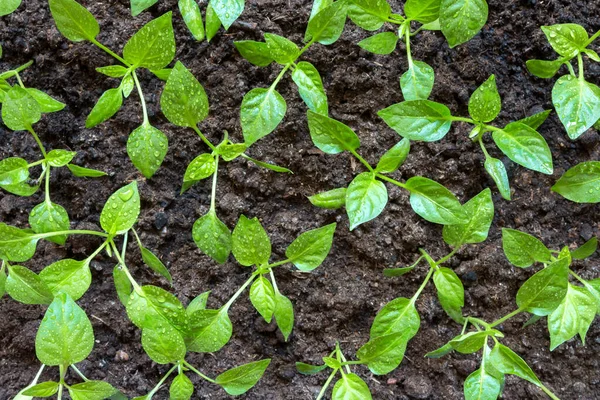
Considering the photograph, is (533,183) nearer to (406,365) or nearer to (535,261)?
(535,261)

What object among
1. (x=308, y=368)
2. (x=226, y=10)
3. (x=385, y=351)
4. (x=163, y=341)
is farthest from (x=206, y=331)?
(x=226, y=10)

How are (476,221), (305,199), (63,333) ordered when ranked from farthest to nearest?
(305,199) < (476,221) < (63,333)

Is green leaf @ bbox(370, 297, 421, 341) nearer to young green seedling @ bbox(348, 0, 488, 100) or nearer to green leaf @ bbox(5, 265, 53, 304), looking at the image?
young green seedling @ bbox(348, 0, 488, 100)

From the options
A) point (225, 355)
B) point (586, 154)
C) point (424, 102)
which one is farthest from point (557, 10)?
point (225, 355)

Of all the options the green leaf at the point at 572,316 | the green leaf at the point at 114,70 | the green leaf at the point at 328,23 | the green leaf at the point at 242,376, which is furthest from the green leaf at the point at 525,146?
the green leaf at the point at 114,70

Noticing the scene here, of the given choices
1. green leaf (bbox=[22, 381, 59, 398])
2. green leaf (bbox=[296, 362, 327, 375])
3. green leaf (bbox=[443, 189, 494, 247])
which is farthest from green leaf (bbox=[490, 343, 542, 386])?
green leaf (bbox=[22, 381, 59, 398])

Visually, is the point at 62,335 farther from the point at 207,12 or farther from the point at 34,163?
the point at 207,12
